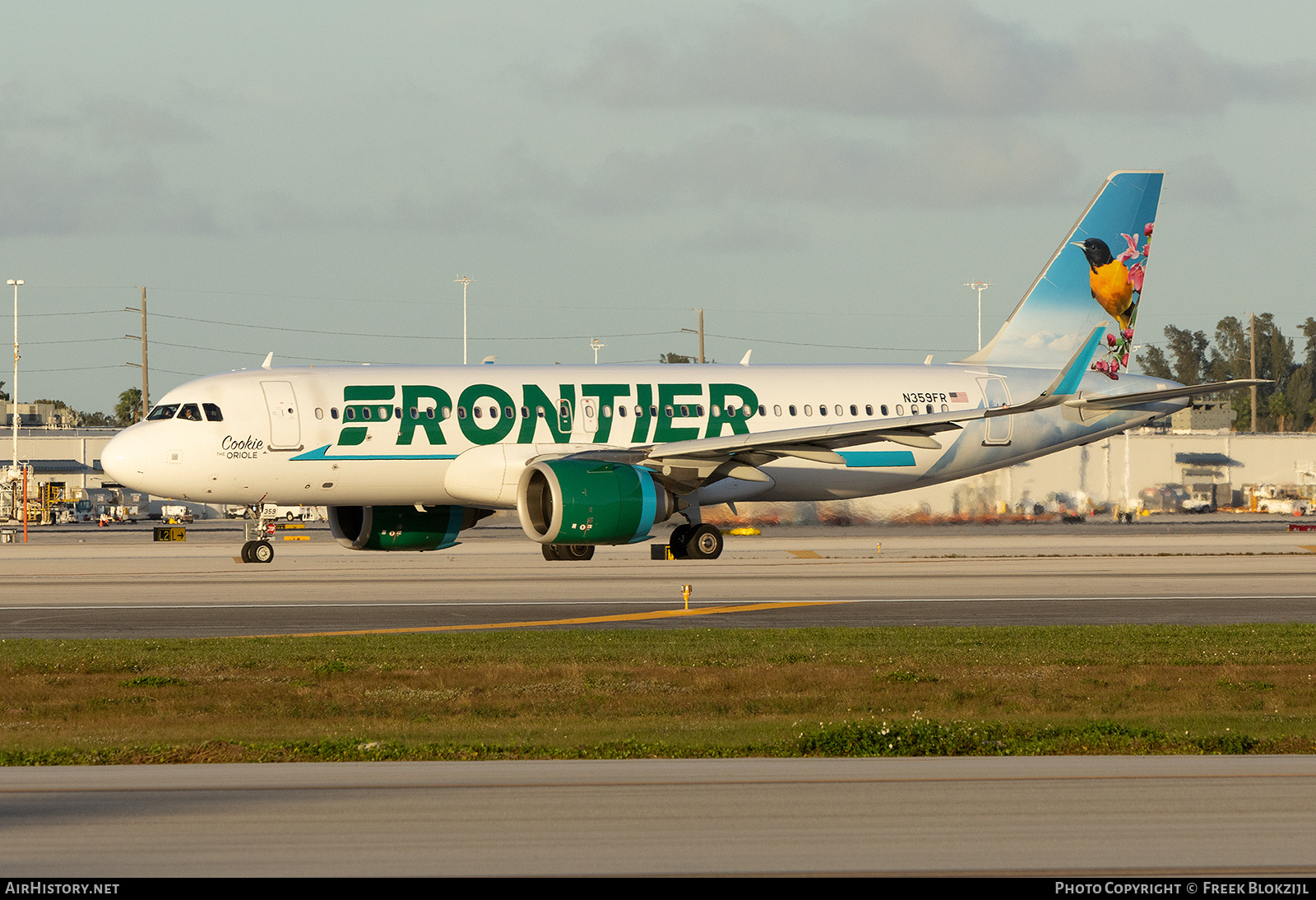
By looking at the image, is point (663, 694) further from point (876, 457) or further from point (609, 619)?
point (876, 457)

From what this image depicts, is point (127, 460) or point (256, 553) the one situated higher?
point (127, 460)

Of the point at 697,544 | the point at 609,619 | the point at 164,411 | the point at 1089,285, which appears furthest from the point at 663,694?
the point at 1089,285

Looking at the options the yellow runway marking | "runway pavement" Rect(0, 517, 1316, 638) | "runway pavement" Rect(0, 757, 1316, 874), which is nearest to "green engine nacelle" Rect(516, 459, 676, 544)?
"runway pavement" Rect(0, 517, 1316, 638)

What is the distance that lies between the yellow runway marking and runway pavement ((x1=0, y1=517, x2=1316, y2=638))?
0.23ft

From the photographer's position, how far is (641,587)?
26.4m

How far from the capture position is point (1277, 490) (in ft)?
260

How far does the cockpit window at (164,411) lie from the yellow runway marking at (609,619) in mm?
14470

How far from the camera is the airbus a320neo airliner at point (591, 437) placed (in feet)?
104

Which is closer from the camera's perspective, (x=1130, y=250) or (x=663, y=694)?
(x=663, y=694)

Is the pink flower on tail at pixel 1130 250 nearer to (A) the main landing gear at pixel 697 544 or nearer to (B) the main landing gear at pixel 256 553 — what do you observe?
(A) the main landing gear at pixel 697 544

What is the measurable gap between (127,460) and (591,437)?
414 inches

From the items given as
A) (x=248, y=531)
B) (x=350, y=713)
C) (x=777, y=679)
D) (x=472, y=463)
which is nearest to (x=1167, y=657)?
(x=777, y=679)

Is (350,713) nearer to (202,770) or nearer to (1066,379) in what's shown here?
(202,770)

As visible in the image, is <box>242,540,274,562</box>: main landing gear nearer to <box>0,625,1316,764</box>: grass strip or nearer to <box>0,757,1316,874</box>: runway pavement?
<box>0,625,1316,764</box>: grass strip
